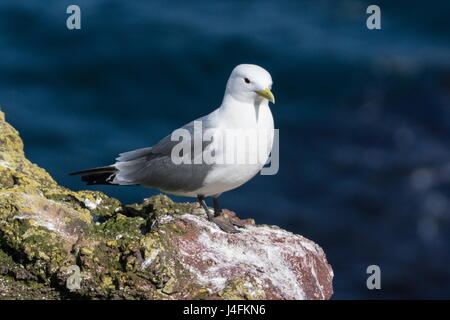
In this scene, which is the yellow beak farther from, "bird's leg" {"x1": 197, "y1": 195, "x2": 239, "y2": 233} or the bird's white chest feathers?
"bird's leg" {"x1": 197, "y1": 195, "x2": 239, "y2": 233}

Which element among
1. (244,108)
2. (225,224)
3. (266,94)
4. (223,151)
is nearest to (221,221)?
(225,224)

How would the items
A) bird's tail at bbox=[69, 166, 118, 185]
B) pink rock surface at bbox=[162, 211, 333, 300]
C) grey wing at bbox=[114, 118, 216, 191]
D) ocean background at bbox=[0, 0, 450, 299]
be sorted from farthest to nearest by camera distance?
ocean background at bbox=[0, 0, 450, 299]
bird's tail at bbox=[69, 166, 118, 185]
grey wing at bbox=[114, 118, 216, 191]
pink rock surface at bbox=[162, 211, 333, 300]

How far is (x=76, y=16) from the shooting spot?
14773mm

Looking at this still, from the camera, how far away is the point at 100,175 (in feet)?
23.0

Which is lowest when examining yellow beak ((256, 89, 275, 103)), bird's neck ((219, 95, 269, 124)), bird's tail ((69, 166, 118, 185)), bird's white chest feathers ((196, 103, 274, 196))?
bird's tail ((69, 166, 118, 185))

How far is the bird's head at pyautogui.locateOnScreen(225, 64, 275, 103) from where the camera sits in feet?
21.1

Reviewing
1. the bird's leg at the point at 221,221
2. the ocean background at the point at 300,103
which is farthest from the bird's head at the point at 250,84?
the ocean background at the point at 300,103

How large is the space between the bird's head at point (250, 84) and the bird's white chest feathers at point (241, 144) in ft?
0.33

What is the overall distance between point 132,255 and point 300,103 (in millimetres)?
9240

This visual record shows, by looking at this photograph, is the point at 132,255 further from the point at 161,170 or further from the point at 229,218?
the point at 229,218

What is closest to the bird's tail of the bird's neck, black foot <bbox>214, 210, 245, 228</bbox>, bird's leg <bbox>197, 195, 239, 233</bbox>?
bird's leg <bbox>197, 195, 239, 233</bbox>

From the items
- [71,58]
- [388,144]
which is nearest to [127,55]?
[71,58]

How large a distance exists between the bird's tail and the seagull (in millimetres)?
216

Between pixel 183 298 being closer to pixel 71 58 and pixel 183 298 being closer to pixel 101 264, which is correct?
pixel 101 264
